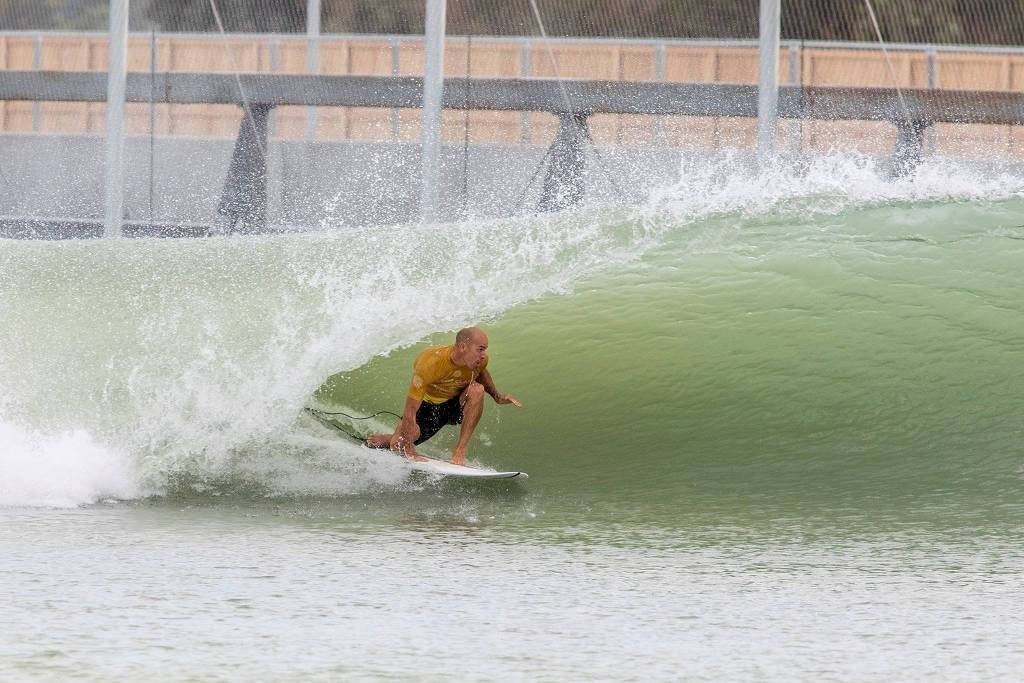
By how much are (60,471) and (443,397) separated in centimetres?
159

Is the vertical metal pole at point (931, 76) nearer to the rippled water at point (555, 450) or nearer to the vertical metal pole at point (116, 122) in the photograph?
the rippled water at point (555, 450)

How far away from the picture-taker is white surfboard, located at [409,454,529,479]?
6863 millimetres

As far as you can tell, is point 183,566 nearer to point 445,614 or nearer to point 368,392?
point 445,614

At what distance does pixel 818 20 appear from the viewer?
15984mm

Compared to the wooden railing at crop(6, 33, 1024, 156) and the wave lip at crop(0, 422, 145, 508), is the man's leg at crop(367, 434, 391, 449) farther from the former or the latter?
the wooden railing at crop(6, 33, 1024, 156)

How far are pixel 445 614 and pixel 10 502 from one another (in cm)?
234

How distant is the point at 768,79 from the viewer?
14562mm

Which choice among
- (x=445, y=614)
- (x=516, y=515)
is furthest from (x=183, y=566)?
(x=516, y=515)

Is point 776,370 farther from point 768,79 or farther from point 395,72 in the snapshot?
point 395,72

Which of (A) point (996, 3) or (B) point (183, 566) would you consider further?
(A) point (996, 3)

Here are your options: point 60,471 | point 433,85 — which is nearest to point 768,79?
point 433,85

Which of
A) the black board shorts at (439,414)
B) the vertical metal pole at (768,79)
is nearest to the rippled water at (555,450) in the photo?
the black board shorts at (439,414)

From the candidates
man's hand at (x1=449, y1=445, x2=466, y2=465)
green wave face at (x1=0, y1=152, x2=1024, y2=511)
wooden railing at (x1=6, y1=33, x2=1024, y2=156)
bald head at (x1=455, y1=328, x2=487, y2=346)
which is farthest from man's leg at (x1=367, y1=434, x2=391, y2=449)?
wooden railing at (x1=6, y1=33, x2=1024, y2=156)

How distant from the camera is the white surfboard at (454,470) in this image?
6863mm
